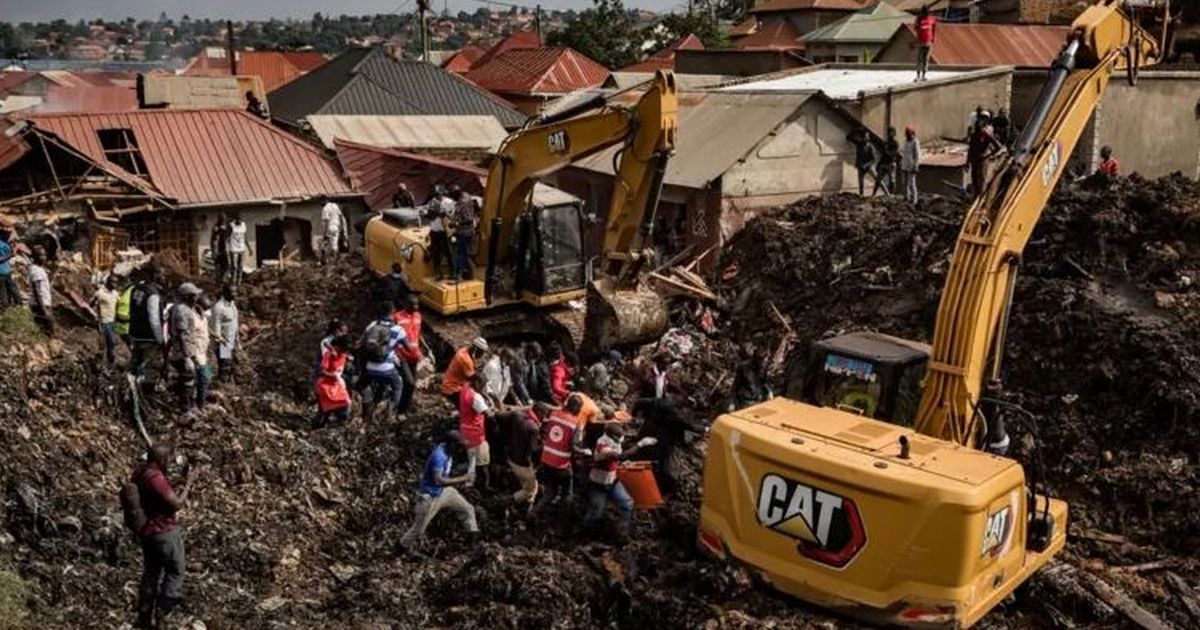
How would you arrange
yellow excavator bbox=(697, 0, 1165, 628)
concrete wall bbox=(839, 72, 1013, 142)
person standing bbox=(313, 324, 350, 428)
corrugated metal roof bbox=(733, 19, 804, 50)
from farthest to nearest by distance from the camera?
corrugated metal roof bbox=(733, 19, 804, 50) → concrete wall bbox=(839, 72, 1013, 142) → person standing bbox=(313, 324, 350, 428) → yellow excavator bbox=(697, 0, 1165, 628)

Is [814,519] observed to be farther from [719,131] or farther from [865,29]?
[865,29]

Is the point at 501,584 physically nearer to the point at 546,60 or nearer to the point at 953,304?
the point at 953,304

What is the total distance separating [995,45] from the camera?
104 ft

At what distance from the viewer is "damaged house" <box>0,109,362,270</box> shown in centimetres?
2188

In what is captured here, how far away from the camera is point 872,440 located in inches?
324

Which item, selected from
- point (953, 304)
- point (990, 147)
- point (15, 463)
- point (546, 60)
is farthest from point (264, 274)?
point (546, 60)

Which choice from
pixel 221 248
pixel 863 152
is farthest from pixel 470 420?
pixel 863 152

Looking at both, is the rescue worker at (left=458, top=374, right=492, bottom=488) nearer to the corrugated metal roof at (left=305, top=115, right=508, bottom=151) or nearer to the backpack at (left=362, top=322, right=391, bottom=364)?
the backpack at (left=362, top=322, right=391, bottom=364)

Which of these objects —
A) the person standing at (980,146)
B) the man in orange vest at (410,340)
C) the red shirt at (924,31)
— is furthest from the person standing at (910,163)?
the man in orange vest at (410,340)

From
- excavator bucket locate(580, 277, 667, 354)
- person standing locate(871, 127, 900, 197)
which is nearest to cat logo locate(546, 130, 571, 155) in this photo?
excavator bucket locate(580, 277, 667, 354)

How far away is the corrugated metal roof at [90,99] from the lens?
43156 mm

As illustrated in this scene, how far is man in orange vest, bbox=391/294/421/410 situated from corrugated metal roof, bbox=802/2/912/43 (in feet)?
111

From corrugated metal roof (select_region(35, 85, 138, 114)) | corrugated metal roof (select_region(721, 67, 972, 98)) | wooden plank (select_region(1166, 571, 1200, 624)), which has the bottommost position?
wooden plank (select_region(1166, 571, 1200, 624))

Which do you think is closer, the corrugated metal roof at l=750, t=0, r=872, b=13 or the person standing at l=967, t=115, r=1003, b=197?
the person standing at l=967, t=115, r=1003, b=197
